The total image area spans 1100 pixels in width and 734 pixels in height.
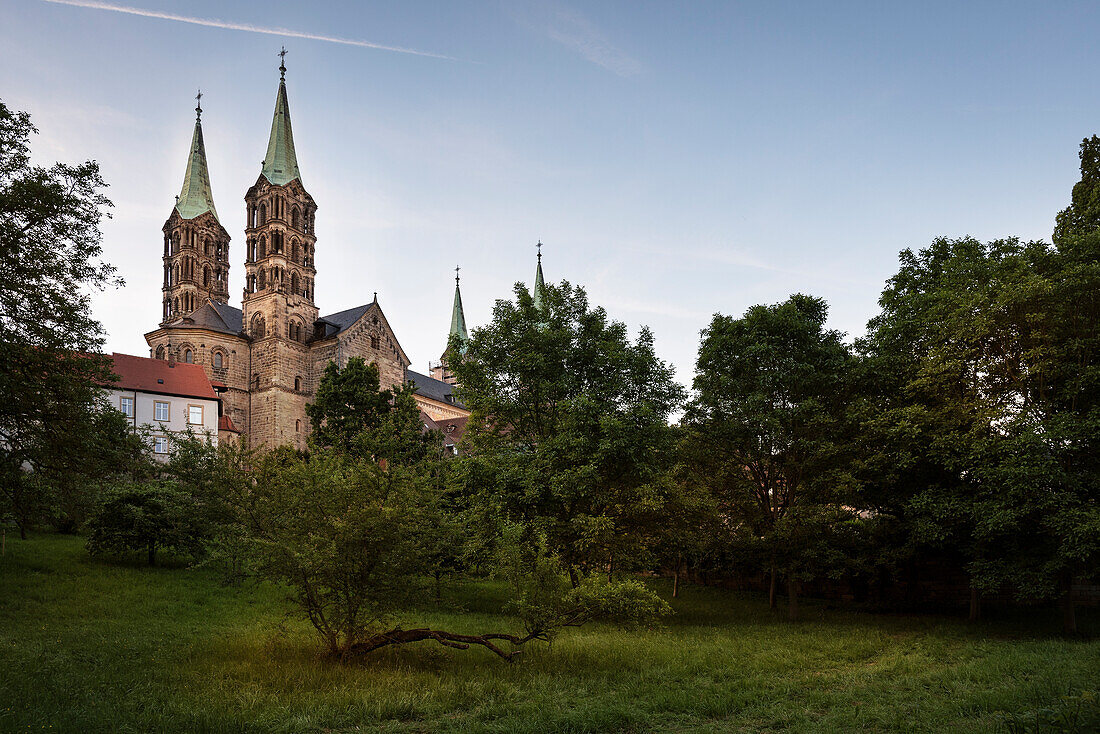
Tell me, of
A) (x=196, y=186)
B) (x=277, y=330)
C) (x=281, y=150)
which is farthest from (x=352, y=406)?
(x=196, y=186)

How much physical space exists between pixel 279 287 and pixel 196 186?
92.0ft

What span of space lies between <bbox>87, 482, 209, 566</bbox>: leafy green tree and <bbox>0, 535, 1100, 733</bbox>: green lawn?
3038 mm

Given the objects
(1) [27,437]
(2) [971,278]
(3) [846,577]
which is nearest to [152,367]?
(1) [27,437]

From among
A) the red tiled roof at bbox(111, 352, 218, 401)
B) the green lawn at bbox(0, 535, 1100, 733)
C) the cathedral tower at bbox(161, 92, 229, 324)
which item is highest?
the cathedral tower at bbox(161, 92, 229, 324)

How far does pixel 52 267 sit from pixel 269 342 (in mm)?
51103

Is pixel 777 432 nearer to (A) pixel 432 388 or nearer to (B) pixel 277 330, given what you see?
(B) pixel 277 330

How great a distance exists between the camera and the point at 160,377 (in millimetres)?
45500

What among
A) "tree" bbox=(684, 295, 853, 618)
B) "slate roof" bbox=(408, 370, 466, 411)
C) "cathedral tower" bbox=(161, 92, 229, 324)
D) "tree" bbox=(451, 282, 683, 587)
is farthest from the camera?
"slate roof" bbox=(408, 370, 466, 411)

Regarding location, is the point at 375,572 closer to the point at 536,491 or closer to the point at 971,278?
the point at 536,491

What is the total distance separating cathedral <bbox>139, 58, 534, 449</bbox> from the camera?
206 feet

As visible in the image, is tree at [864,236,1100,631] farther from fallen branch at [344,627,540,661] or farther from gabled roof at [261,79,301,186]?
gabled roof at [261,79,301,186]

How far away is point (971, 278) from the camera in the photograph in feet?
67.4

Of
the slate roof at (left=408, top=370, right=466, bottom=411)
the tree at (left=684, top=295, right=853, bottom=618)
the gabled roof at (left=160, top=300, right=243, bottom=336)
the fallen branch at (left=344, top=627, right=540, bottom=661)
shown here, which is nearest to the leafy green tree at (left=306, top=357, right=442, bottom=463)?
the tree at (left=684, top=295, right=853, bottom=618)

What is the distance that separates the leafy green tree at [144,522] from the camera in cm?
2350
